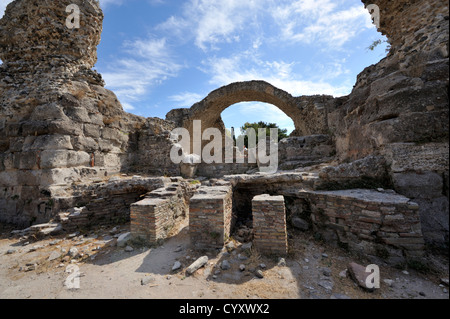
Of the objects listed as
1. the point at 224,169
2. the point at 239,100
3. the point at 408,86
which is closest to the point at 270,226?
the point at 408,86

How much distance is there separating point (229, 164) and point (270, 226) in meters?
5.03

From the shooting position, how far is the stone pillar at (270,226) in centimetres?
271

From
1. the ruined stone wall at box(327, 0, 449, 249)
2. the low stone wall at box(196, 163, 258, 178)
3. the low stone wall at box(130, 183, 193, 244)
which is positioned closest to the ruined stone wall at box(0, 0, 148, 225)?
the low stone wall at box(130, 183, 193, 244)

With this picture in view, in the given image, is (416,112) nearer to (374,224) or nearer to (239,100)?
(374,224)

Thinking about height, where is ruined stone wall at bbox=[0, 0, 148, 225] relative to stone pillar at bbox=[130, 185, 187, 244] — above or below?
above

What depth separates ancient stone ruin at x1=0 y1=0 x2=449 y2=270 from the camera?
2.59 meters

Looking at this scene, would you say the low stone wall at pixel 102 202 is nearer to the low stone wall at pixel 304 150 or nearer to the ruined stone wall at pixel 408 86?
the low stone wall at pixel 304 150

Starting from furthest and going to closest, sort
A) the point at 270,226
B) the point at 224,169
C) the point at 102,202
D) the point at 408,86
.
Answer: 1. the point at 224,169
2. the point at 102,202
3. the point at 408,86
4. the point at 270,226

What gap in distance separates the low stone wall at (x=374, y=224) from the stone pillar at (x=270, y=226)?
86 cm

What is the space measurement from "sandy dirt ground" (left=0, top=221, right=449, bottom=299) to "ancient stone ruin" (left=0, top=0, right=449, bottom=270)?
234mm

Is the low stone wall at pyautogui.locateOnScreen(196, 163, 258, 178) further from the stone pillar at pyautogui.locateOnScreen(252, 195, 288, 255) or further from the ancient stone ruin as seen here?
the stone pillar at pyautogui.locateOnScreen(252, 195, 288, 255)

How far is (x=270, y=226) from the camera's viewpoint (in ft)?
9.00

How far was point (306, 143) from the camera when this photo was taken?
21.4 ft

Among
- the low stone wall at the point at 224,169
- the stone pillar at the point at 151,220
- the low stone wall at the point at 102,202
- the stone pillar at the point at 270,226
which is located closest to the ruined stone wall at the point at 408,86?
the stone pillar at the point at 270,226
